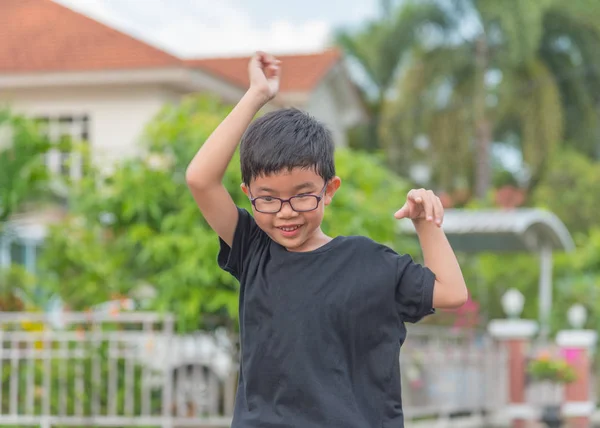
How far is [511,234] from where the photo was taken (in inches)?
635

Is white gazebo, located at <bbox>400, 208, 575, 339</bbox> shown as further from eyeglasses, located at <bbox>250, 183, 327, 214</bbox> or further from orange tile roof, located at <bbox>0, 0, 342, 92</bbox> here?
eyeglasses, located at <bbox>250, 183, 327, 214</bbox>

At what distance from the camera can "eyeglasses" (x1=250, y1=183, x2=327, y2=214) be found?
8.67ft

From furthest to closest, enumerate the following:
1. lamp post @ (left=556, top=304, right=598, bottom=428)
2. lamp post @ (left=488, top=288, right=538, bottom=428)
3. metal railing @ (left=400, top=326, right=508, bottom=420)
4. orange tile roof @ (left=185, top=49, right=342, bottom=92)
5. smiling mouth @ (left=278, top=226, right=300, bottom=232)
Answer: orange tile roof @ (left=185, top=49, right=342, bottom=92) → lamp post @ (left=556, top=304, right=598, bottom=428) → lamp post @ (left=488, top=288, right=538, bottom=428) → metal railing @ (left=400, top=326, right=508, bottom=420) → smiling mouth @ (left=278, top=226, right=300, bottom=232)

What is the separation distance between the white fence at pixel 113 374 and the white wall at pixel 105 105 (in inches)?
346

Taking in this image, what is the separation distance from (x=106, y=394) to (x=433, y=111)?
942 inches

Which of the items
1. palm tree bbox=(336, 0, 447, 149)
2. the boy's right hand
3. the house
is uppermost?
palm tree bbox=(336, 0, 447, 149)

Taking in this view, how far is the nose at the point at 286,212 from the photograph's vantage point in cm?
264

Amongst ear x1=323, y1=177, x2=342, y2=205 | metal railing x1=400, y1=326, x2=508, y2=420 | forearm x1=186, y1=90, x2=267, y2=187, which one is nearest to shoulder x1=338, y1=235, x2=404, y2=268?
ear x1=323, y1=177, x2=342, y2=205

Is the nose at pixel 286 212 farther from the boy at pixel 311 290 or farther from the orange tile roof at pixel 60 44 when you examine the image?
the orange tile roof at pixel 60 44

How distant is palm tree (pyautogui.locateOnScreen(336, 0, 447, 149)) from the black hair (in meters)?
29.7

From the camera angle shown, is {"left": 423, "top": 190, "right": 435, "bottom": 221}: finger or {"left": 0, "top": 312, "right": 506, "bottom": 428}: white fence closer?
{"left": 423, "top": 190, "right": 435, "bottom": 221}: finger

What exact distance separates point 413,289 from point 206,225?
22.9 feet

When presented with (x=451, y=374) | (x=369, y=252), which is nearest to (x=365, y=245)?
(x=369, y=252)

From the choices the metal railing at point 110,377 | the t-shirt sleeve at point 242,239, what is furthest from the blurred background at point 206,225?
the t-shirt sleeve at point 242,239
